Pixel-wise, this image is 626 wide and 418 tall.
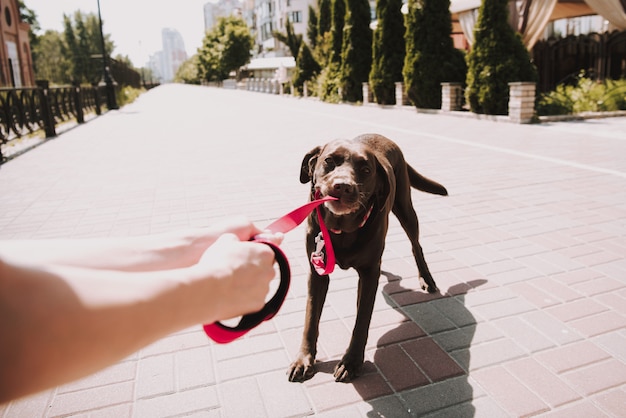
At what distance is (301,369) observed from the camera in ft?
8.39

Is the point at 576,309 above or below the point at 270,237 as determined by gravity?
below

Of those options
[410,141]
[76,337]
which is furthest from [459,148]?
[76,337]

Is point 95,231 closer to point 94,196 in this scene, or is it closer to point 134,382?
point 94,196

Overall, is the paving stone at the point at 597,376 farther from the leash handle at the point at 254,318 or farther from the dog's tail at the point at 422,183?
the leash handle at the point at 254,318

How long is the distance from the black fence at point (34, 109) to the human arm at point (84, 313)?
35.0 feet

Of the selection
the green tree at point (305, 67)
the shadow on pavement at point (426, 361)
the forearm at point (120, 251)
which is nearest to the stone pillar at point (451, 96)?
the shadow on pavement at point (426, 361)

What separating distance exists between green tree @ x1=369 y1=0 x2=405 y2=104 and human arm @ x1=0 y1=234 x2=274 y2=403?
1979 cm

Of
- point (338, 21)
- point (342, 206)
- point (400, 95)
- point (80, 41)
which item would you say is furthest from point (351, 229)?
point (80, 41)

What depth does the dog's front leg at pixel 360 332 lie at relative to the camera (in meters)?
2.53

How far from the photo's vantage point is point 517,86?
1259 centimetres

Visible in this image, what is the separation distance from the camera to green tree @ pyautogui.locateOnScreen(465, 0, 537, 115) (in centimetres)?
1338

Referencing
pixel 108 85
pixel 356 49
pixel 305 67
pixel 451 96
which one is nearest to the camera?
pixel 451 96

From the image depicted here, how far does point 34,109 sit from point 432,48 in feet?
42.2

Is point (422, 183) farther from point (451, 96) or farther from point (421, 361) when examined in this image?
point (451, 96)
